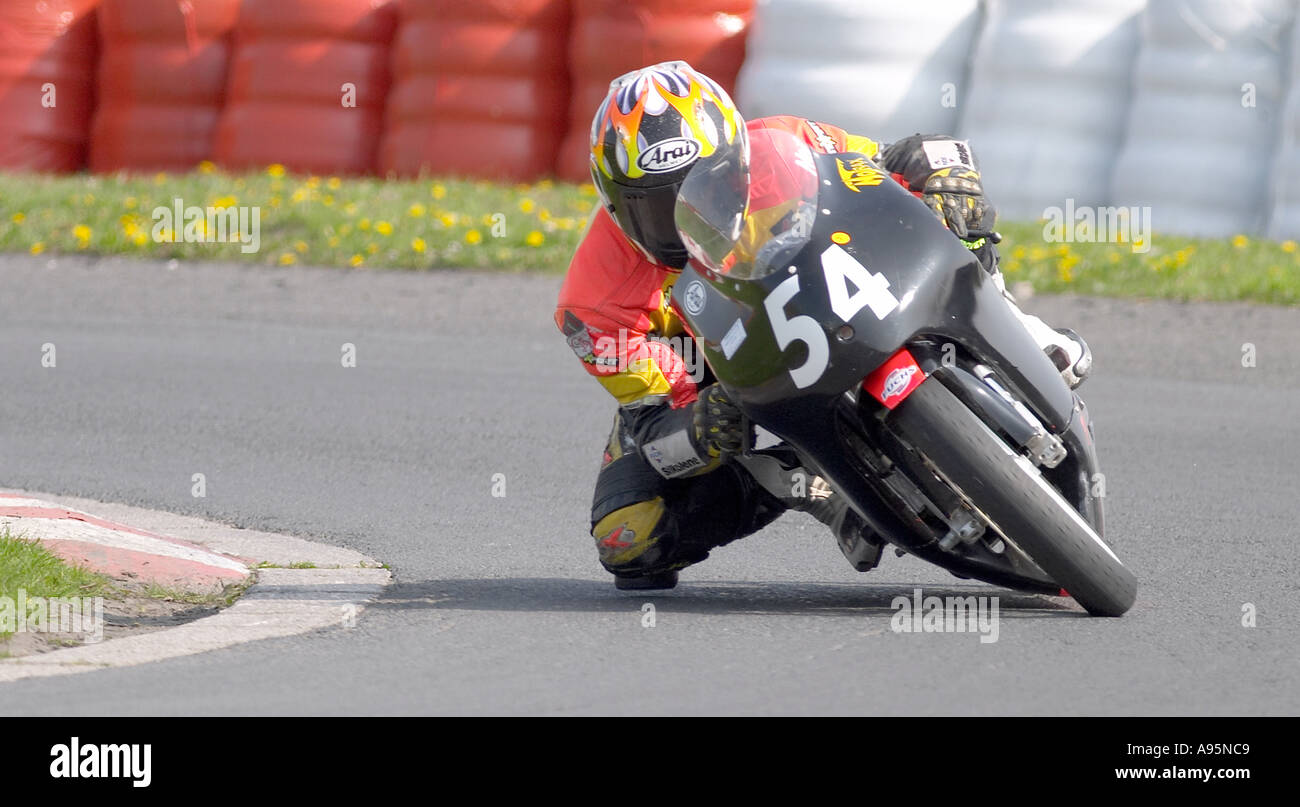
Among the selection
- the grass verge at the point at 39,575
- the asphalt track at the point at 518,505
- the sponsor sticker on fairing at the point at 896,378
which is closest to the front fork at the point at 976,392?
the sponsor sticker on fairing at the point at 896,378

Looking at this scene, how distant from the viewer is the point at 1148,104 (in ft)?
38.1

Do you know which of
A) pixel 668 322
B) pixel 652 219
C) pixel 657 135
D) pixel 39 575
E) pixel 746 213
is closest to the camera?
pixel 746 213

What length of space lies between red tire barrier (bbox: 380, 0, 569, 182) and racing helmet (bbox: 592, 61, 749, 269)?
9156 millimetres

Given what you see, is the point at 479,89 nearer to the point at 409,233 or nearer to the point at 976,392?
the point at 409,233

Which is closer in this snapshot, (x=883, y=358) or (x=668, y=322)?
(x=883, y=358)

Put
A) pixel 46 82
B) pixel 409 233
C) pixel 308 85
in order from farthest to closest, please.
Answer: pixel 46 82 → pixel 308 85 → pixel 409 233

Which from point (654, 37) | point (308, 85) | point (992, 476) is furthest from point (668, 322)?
point (308, 85)

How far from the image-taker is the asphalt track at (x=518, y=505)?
375 cm

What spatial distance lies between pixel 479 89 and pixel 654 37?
1447mm

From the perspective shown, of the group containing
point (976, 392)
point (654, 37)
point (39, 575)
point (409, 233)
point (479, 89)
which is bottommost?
point (39, 575)

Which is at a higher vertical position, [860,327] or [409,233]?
[409,233]

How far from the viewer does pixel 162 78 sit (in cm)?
1446

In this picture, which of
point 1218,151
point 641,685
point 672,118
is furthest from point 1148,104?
point 641,685

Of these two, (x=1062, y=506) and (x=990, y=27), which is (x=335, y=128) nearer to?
(x=990, y=27)
